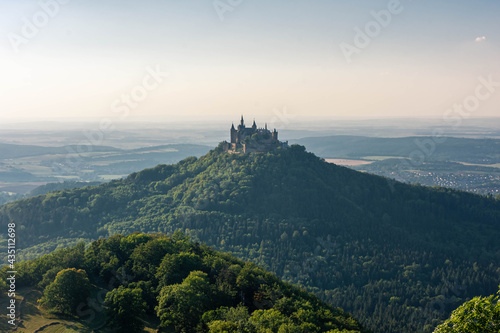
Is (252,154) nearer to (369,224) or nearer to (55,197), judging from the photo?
(369,224)

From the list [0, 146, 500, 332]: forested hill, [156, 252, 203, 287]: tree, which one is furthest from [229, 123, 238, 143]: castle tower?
[156, 252, 203, 287]: tree

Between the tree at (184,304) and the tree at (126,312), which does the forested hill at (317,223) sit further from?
the tree at (126,312)

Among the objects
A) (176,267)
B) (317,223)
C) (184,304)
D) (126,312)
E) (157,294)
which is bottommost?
(317,223)

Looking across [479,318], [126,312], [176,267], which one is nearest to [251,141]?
[176,267]

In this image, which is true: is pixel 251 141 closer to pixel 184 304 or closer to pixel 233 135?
pixel 233 135

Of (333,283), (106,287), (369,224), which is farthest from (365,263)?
(106,287)
